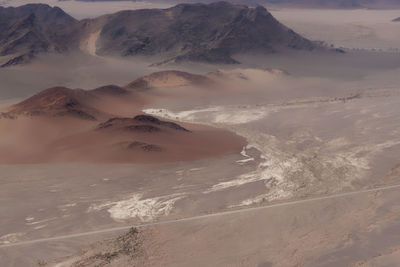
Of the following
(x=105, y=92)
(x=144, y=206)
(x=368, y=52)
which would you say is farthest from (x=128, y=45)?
(x=144, y=206)

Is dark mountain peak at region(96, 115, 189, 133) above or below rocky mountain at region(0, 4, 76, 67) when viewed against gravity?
below

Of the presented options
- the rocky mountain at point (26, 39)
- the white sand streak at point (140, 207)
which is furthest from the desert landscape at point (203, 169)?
the rocky mountain at point (26, 39)

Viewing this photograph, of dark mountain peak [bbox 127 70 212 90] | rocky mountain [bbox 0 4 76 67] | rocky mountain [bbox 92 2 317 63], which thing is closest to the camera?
dark mountain peak [bbox 127 70 212 90]

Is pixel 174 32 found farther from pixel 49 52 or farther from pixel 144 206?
pixel 144 206

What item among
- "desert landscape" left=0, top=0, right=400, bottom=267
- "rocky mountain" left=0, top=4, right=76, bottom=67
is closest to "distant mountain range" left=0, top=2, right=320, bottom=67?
"rocky mountain" left=0, top=4, right=76, bottom=67

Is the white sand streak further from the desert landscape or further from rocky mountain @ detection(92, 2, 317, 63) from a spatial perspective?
rocky mountain @ detection(92, 2, 317, 63)
